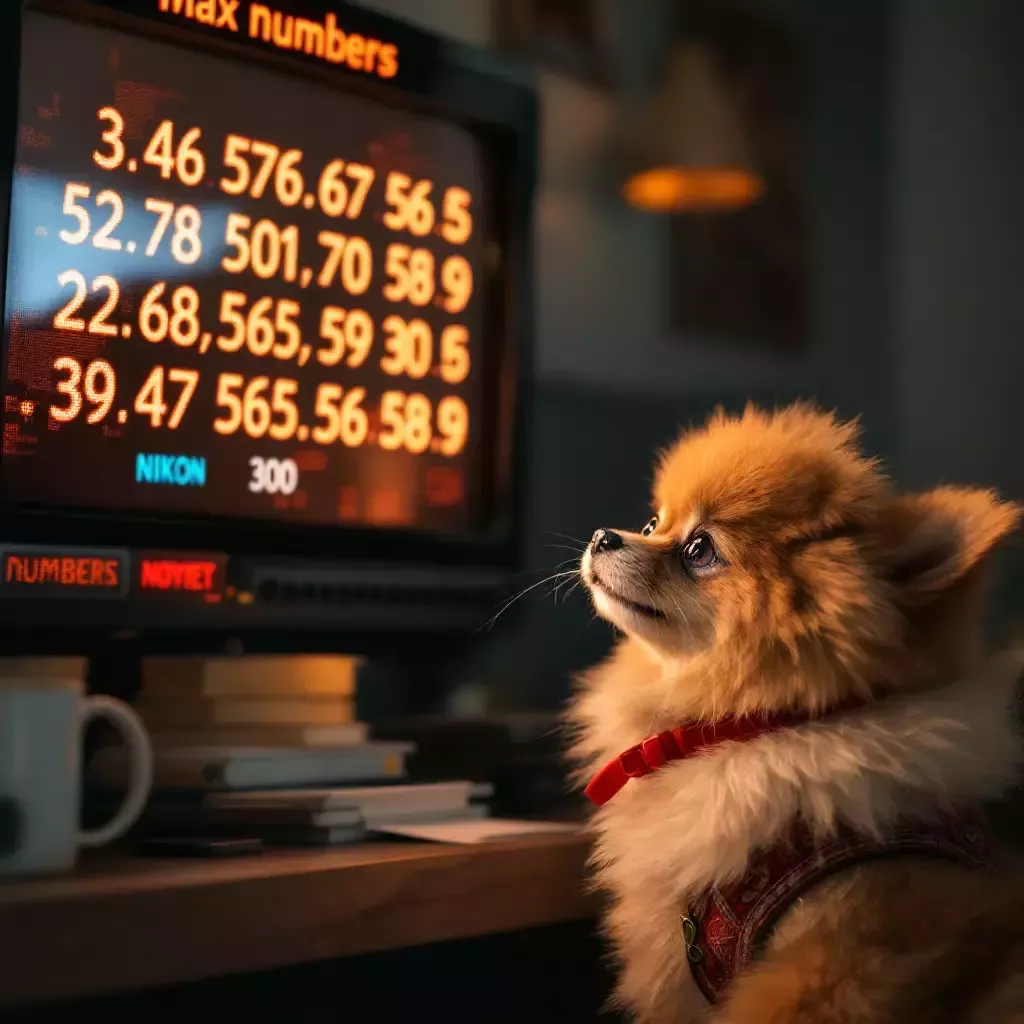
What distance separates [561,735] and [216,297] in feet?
2.31

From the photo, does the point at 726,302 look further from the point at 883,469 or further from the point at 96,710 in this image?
the point at 96,710

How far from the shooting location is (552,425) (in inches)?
82.3

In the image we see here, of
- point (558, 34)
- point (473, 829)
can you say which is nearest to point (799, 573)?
point (473, 829)

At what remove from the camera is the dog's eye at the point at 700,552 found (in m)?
1.16

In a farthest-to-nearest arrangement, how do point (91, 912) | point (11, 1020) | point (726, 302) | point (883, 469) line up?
point (726, 302) → point (883, 469) → point (11, 1020) → point (91, 912)

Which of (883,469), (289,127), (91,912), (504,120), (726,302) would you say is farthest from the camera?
(726,302)

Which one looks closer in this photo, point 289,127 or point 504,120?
point 289,127

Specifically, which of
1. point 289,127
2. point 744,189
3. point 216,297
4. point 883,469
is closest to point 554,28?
point 744,189

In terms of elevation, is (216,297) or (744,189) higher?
(744,189)

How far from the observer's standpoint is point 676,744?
46.0 inches

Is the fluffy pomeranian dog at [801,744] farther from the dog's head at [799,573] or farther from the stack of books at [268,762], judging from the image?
the stack of books at [268,762]

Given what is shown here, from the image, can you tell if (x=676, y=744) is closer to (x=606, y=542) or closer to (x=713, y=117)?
(x=606, y=542)

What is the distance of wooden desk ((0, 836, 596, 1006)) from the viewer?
92cm

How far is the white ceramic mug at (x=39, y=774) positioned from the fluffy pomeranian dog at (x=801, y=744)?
1.43 ft
